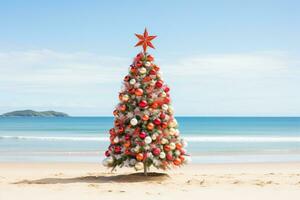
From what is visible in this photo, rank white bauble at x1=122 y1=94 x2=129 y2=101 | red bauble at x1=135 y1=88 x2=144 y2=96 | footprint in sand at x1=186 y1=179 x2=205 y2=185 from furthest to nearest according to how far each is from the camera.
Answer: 1. white bauble at x1=122 y1=94 x2=129 y2=101
2. red bauble at x1=135 y1=88 x2=144 y2=96
3. footprint in sand at x1=186 y1=179 x2=205 y2=185

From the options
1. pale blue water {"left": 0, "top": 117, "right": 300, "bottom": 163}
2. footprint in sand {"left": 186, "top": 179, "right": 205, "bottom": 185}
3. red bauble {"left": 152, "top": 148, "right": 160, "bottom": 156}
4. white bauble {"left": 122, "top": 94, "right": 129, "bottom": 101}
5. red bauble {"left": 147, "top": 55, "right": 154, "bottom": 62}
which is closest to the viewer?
footprint in sand {"left": 186, "top": 179, "right": 205, "bottom": 185}

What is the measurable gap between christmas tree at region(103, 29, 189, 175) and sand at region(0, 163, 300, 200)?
55 cm

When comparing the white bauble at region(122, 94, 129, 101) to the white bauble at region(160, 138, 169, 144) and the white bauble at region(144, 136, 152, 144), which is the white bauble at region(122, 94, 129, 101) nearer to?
the white bauble at region(144, 136, 152, 144)

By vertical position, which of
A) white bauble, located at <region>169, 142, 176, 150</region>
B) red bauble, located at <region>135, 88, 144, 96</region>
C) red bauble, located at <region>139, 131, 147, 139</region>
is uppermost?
red bauble, located at <region>135, 88, 144, 96</region>

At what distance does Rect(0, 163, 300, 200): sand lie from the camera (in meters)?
10.1

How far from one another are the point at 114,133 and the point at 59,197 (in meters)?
2.89

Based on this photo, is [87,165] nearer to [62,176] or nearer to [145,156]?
[62,176]

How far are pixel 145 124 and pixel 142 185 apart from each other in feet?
4.96

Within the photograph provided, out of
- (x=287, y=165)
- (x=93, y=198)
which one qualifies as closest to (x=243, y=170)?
(x=287, y=165)

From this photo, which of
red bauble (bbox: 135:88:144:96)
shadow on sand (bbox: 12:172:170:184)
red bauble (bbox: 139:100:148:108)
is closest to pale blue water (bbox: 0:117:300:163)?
shadow on sand (bbox: 12:172:170:184)

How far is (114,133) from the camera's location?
12352 mm

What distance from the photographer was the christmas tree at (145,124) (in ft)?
39.5

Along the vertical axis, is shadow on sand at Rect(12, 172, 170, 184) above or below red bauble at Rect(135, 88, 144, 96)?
below

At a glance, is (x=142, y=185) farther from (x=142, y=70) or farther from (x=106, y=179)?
(x=142, y=70)
